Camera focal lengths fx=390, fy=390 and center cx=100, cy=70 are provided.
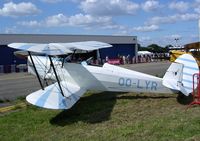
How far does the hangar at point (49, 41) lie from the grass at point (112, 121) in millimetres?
33447

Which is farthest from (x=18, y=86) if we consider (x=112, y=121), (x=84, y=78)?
(x=112, y=121)

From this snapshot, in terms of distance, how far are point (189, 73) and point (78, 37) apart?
52643 mm

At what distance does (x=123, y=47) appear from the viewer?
243ft

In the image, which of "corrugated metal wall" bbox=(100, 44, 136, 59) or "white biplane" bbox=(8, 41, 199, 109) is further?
"corrugated metal wall" bbox=(100, 44, 136, 59)

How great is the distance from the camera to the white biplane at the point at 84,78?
1062cm

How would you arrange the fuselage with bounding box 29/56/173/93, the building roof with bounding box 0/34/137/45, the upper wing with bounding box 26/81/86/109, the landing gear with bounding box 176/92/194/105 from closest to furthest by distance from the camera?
the upper wing with bounding box 26/81/86/109 < the landing gear with bounding box 176/92/194/105 < the fuselage with bounding box 29/56/173/93 < the building roof with bounding box 0/34/137/45

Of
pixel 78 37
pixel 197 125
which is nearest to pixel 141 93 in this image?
pixel 197 125

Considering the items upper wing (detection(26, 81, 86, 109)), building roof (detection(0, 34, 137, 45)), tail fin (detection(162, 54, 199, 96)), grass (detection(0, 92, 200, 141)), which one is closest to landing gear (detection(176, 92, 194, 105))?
grass (detection(0, 92, 200, 141))

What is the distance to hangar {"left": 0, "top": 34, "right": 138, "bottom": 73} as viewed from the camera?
2104 inches

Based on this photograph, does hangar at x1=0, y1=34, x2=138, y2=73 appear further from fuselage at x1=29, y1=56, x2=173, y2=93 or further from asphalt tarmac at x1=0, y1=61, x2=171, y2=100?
fuselage at x1=29, y1=56, x2=173, y2=93

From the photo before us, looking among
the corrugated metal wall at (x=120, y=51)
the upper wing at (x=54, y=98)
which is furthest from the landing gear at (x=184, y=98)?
the corrugated metal wall at (x=120, y=51)

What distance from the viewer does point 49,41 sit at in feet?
192

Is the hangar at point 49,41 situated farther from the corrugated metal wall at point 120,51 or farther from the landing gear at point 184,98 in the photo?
the landing gear at point 184,98

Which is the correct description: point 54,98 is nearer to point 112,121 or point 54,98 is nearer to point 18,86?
point 112,121
